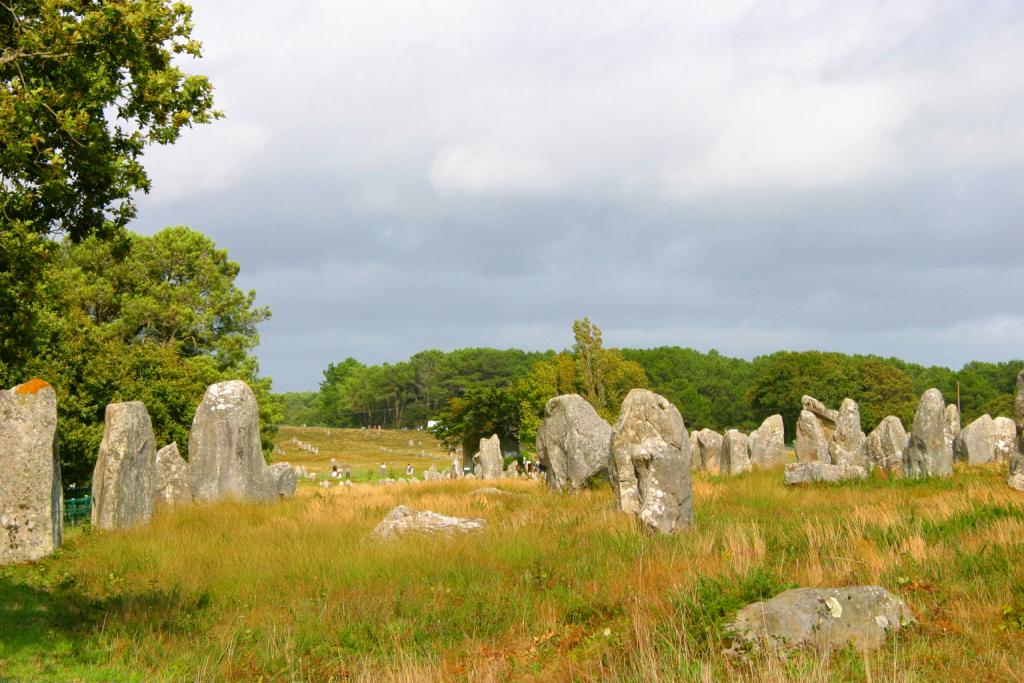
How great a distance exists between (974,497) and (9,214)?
14.9 metres

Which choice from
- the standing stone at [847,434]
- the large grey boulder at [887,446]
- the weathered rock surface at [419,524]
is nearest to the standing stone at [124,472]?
the weathered rock surface at [419,524]

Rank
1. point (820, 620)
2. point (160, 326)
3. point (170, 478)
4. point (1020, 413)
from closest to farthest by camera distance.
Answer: point (820, 620)
point (1020, 413)
point (170, 478)
point (160, 326)

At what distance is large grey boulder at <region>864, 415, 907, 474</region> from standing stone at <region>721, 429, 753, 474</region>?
4879 mm

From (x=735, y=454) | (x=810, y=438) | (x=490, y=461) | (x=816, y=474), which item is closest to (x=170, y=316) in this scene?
(x=490, y=461)

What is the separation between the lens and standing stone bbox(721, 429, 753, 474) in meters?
29.0

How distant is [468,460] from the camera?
55.8 m

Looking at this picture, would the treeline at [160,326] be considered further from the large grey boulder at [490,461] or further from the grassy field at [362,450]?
the grassy field at [362,450]

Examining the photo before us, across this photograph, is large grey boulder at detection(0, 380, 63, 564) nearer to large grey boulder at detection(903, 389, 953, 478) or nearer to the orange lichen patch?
the orange lichen patch

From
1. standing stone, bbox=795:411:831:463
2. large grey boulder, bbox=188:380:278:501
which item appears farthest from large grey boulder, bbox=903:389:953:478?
large grey boulder, bbox=188:380:278:501

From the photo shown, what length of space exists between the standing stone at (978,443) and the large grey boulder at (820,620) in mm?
23659

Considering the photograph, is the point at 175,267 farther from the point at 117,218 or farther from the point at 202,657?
the point at 202,657

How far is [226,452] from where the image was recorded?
18.9m

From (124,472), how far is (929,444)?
56.2 ft

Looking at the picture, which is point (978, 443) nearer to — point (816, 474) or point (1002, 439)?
point (1002, 439)
